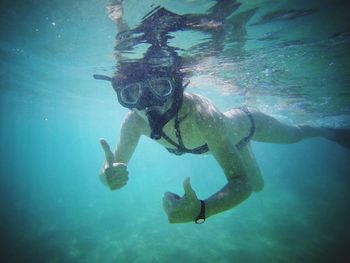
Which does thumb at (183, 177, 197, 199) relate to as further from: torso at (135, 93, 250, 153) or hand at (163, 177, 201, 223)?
torso at (135, 93, 250, 153)

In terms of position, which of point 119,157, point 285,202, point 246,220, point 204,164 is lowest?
point 204,164

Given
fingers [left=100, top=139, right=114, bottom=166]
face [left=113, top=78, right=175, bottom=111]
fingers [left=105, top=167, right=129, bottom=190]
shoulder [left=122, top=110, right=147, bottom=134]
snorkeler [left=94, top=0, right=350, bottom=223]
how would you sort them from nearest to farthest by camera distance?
snorkeler [left=94, top=0, right=350, bottom=223] → fingers [left=105, top=167, right=129, bottom=190] → fingers [left=100, top=139, right=114, bottom=166] → face [left=113, top=78, right=175, bottom=111] → shoulder [left=122, top=110, right=147, bottom=134]

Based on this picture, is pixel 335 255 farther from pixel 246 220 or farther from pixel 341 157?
pixel 341 157

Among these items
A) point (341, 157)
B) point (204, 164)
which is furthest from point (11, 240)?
point (341, 157)

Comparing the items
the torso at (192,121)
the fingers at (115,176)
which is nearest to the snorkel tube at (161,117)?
the torso at (192,121)

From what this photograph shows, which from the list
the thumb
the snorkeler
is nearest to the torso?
the snorkeler

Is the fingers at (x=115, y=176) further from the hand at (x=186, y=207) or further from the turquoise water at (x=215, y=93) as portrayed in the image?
Result: the turquoise water at (x=215, y=93)

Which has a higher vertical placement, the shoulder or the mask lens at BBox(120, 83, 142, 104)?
the mask lens at BBox(120, 83, 142, 104)

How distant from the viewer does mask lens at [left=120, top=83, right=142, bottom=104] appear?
4818 millimetres

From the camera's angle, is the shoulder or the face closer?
the face

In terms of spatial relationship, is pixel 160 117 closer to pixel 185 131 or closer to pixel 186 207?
pixel 185 131

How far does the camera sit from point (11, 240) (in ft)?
51.1

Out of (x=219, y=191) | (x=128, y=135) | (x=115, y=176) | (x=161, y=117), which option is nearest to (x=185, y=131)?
(x=161, y=117)

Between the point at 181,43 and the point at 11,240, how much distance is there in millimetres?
16825
